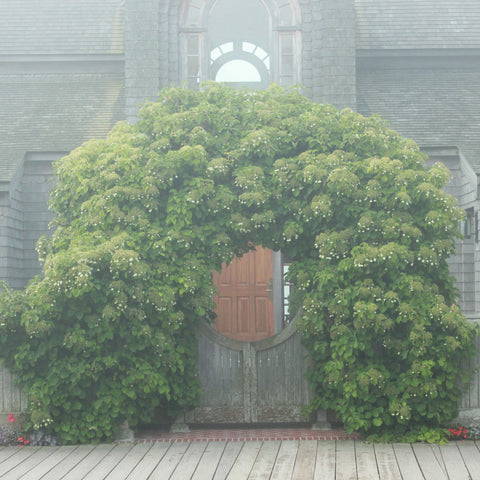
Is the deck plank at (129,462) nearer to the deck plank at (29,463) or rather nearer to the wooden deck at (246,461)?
the wooden deck at (246,461)

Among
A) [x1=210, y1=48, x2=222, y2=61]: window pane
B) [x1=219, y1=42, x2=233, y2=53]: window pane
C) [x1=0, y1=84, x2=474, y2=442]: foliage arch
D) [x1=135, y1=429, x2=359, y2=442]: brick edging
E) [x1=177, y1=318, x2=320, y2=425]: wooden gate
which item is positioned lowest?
[x1=135, y1=429, x2=359, y2=442]: brick edging

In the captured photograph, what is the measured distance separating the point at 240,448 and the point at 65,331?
7.27 feet

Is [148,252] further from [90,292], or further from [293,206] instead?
[293,206]

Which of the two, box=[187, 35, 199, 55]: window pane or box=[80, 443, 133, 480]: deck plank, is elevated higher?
box=[187, 35, 199, 55]: window pane

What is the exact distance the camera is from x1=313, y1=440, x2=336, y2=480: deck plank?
721 cm

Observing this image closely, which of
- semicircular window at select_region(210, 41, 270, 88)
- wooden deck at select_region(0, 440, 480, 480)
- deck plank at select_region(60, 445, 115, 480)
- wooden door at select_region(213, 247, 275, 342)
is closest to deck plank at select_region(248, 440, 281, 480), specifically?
wooden deck at select_region(0, 440, 480, 480)

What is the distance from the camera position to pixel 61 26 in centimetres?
1712

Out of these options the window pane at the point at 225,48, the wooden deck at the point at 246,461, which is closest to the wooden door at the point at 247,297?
the window pane at the point at 225,48

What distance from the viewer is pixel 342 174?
29.1 feet

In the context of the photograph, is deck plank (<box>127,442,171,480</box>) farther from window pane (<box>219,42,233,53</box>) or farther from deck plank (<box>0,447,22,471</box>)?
window pane (<box>219,42,233,53</box>)

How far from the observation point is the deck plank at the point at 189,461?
287 inches

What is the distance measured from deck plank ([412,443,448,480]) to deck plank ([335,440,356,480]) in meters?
0.62

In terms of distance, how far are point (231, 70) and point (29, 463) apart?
983cm

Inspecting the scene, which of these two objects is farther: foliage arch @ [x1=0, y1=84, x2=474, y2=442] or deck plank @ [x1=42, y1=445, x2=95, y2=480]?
foliage arch @ [x1=0, y1=84, x2=474, y2=442]
